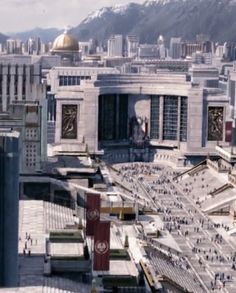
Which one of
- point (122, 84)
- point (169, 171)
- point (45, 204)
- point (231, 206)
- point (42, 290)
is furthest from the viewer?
point (122, 84)

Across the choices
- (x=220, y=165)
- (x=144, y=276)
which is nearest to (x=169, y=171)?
(x=220, y=165)

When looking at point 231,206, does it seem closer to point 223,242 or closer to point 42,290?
point 223,242

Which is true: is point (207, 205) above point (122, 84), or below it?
below

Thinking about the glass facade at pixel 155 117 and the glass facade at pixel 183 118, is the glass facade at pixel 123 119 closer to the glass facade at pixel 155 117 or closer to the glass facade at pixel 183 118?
the glass facade at pixel 155 117

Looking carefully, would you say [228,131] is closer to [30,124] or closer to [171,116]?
[171,116]

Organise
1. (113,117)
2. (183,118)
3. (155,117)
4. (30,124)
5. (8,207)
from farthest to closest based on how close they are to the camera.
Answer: (113,117), (155,117), (183,118), (30,124), (8,207)

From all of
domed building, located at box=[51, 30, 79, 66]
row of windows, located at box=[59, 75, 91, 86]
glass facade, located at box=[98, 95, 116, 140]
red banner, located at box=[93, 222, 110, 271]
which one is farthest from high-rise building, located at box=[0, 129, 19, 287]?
domed building, located at box=[51, 30, 79, 66]

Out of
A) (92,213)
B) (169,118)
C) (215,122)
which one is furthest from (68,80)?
(92,213)

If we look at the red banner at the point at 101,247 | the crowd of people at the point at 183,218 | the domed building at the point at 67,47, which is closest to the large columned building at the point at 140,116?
the crowd of people at the point at 183,218
